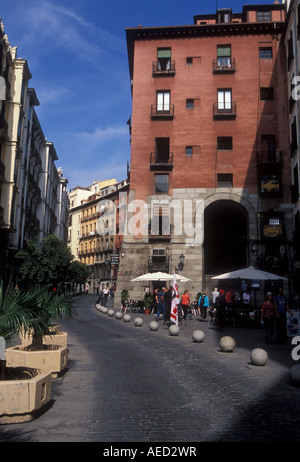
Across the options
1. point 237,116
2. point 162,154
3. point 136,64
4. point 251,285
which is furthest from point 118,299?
point 136,64

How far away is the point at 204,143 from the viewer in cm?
3250

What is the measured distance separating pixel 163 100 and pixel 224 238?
14.6 metres

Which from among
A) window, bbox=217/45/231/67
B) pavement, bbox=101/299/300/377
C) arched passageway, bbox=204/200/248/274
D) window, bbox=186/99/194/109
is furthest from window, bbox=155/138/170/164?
pavement, bbox=101/299/300/377

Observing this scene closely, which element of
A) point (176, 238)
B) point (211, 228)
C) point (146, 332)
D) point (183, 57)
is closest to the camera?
point (146, 332)

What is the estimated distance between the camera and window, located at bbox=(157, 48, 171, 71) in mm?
34125

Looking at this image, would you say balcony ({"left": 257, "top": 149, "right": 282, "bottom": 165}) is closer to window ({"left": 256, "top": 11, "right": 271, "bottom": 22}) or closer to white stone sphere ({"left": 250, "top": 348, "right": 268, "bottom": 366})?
window ({"left": 256, "top": 11, "right": 271, "bottom": 22})

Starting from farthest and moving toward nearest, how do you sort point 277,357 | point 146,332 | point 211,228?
point 211,228 < point 146,332 < point 277,357

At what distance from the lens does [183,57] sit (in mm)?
33812

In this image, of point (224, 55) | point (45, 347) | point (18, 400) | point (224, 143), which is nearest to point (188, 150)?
point (224, 143)

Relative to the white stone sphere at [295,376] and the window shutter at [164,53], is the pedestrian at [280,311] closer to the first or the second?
the white stone sphere at [295,376]

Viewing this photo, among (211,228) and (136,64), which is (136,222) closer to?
(211,228)

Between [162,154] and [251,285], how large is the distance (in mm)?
12678

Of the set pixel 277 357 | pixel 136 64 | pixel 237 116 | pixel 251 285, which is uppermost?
pixel 136 64

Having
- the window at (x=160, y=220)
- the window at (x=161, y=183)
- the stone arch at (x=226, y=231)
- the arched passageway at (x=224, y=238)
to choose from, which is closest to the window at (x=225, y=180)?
the stone arch at (x=226, y=231)
